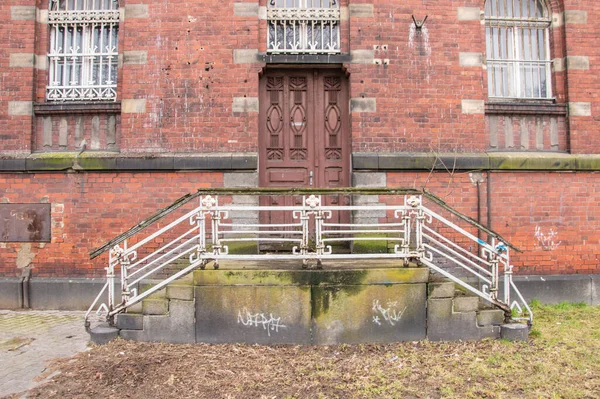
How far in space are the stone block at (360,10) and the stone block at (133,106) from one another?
13.0ft

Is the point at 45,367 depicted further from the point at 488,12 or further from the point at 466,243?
the point at 488,12

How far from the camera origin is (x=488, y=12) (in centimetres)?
841

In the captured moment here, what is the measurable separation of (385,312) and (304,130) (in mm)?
3737

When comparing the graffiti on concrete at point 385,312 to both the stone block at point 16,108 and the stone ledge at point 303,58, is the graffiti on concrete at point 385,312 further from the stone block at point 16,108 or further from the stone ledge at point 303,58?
the stone block at point 16,108

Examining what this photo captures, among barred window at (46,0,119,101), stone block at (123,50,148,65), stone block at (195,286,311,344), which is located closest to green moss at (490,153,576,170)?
stone block at (195,286,311,344)

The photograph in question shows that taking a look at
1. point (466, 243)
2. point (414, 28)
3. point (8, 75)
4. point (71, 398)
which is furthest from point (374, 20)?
point (71, 398)

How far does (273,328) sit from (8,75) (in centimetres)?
667

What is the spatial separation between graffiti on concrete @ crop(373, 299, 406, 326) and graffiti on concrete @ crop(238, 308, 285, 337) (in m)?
1.16

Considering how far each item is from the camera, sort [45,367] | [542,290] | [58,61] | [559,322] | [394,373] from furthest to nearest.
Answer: [58,61] < [542,290] < [559,322] < [45,367] < [394,373]

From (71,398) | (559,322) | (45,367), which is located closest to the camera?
(71,398)

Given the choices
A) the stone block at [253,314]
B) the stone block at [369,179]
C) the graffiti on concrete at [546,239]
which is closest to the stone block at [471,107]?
the stone block at [369,179]

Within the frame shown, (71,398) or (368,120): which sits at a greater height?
(368,120)

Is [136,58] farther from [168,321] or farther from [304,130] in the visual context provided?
[168,321]

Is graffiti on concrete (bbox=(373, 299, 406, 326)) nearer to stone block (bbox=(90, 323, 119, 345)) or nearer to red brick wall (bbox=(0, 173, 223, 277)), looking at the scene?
stone block (bbox=(90, 323, 119, 345))
